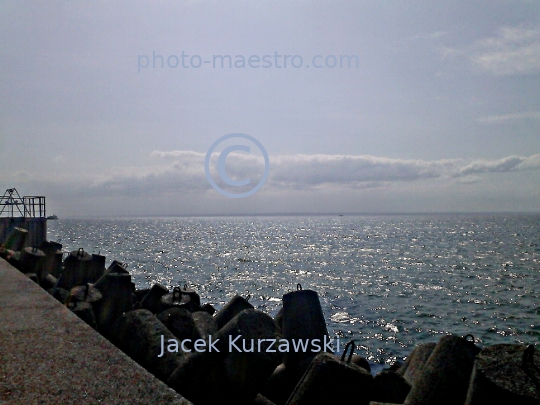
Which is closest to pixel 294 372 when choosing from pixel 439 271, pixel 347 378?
pixel 347 378

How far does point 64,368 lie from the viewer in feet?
11.0

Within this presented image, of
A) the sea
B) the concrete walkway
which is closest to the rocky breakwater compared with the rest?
the concrete walkway

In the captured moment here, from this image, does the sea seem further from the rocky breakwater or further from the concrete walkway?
the concrete walkway

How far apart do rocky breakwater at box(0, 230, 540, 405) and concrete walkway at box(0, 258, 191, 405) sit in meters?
1.21

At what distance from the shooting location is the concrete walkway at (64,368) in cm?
290

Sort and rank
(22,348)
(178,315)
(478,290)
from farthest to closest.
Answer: (478,290)
(178,315)
(22,348)

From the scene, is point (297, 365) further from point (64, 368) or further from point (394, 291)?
point (394, 291)

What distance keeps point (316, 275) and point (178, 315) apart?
22912mm

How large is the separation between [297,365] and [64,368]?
10.6 ft

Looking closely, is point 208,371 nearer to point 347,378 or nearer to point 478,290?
point 347,378

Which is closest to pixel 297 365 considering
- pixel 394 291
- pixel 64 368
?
pixel 64 368

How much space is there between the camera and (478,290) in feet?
73.4

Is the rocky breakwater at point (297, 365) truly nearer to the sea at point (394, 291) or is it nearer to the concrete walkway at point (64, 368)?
the concrete walkway at point (64, 368)

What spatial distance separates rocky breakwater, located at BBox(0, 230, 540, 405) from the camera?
333 centimetres
